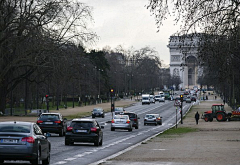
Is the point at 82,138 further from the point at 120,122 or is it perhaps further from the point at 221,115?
the point at 221,115

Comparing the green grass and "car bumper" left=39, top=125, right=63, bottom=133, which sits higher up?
"car bumper" left=39, top=125, right=63, bottom=133

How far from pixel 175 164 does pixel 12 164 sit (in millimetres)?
4927

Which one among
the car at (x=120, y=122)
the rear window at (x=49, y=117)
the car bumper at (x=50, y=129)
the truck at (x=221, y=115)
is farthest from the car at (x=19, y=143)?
the truck at (x=221, y=115)

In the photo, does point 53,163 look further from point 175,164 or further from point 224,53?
point 224,53

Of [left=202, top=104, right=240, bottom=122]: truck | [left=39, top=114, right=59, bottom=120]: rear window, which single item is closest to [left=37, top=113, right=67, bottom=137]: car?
[left=39, top=114, right=59, bottom=120]: rear window

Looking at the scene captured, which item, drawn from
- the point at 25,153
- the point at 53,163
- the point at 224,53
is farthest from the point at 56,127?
the point at 25,153

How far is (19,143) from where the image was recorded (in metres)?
15.9

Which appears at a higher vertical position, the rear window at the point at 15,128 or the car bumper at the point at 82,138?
the rear window at the point at 15,128

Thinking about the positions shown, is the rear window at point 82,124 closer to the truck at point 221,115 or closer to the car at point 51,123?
the car at point 51,123

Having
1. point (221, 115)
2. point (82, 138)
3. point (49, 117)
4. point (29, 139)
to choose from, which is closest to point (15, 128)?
point (29, 139)

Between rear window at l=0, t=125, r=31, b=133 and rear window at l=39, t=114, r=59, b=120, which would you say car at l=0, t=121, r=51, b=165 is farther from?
rear window at l=39, t=114, r=59, b=120

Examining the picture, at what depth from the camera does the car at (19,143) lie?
15820 mm

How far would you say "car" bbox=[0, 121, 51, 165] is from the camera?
623 inches

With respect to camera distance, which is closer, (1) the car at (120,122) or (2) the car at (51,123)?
(2) the car at (51,123)
